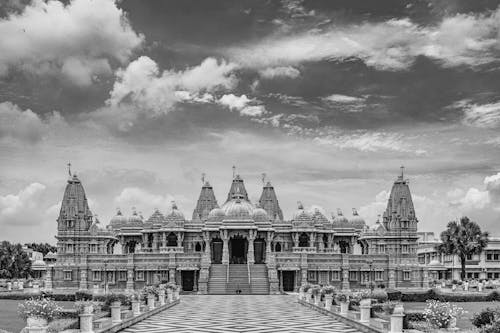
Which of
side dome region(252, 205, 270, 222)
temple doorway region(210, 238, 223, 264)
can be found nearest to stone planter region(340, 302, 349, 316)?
side dome region(252, 205, 270, 222)

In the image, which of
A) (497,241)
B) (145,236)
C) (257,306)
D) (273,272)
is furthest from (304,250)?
(497,241)

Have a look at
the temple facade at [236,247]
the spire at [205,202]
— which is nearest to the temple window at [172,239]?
the temple facade at [236,247]

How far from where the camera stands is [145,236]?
265 ft

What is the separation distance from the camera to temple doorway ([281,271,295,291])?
68.0 meters

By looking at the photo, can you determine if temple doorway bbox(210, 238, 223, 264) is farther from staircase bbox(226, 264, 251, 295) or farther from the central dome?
staircase bbox(226, 264, 251, 295)

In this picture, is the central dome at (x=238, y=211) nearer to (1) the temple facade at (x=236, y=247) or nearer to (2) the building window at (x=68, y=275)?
(1) the temple facade at (x=236, y=247)

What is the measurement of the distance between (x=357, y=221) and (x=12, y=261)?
4174 cm

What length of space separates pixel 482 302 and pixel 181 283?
27.1m

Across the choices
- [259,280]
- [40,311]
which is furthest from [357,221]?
[40,311]

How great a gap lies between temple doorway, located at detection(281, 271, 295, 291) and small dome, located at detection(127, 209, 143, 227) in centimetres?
2378

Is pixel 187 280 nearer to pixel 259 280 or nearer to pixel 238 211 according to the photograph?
pixel 259 280

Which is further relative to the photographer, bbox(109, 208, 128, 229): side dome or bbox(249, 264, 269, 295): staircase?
bbox(109, 208, 128, 229): side dome

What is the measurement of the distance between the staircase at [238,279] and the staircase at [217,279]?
0.53 meters

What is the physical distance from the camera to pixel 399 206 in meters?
80.8
